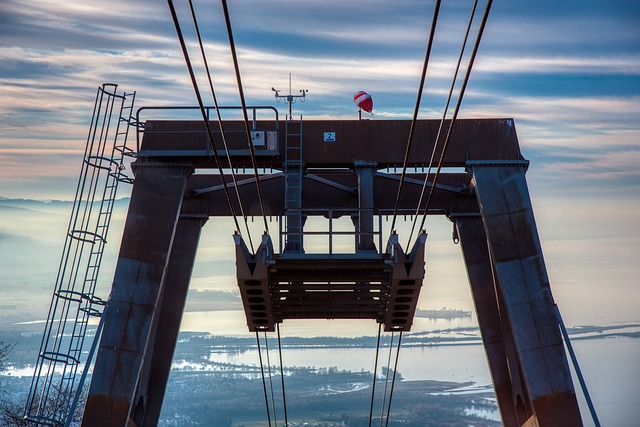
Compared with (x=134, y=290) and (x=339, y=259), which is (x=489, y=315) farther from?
(x=134, y=290)

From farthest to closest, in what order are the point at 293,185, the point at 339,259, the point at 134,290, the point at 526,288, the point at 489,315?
the point at 489,315, the point at 293,185, the point at 134,290, the point at 526,288, the point at 339,259

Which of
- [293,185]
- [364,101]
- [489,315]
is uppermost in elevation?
[364,101]

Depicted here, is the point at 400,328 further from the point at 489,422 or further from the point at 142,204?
the point at 489,422

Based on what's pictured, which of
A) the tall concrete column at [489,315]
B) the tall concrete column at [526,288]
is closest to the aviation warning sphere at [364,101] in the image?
the tall concrete column at [526,288]

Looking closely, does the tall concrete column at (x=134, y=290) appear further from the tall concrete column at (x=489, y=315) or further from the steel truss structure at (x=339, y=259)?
the tall concrete column at (x=489, y=315)

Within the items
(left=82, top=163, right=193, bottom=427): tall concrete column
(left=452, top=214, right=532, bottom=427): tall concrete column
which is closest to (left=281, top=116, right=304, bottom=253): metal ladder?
(left=82, top=163, right=193, bottom=427): tall concrete column

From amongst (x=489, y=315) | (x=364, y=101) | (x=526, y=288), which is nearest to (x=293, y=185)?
(x=364, y=101)

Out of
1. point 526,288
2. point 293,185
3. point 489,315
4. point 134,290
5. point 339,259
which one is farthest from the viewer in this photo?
point 489,315
